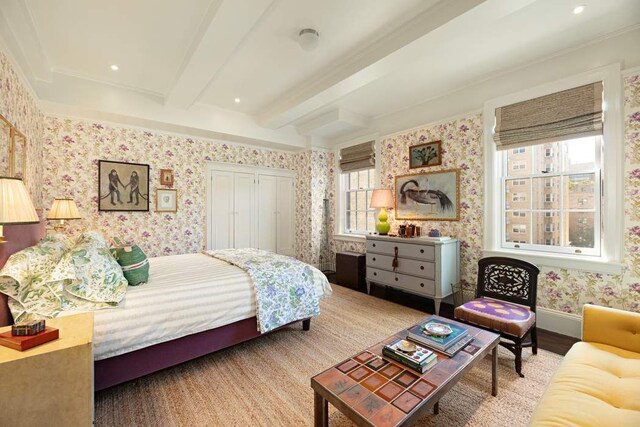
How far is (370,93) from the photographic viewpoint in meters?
3.65

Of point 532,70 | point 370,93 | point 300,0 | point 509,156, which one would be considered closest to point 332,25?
point 300,0

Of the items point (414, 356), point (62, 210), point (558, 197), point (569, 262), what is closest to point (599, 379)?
point (414, 356)

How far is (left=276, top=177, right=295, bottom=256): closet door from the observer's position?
17.4 feet

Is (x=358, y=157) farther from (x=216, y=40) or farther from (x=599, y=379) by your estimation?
(x=599, y=379)

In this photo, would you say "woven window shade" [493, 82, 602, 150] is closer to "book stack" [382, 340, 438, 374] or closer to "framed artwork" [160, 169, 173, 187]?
"book stack" [382, 340, 438, 374]

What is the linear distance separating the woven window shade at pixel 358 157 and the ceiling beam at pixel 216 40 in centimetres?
259

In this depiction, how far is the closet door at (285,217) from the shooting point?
5309 mm

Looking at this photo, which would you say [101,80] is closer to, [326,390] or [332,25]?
[332,25]

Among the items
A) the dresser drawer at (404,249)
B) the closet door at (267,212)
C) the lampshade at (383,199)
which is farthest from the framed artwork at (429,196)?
the closet door at (267,212)

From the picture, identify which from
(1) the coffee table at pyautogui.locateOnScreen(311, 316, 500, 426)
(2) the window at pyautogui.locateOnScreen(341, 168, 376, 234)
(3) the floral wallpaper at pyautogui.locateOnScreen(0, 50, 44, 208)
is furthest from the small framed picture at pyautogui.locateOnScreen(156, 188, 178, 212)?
(1) the coffee table at pyautogui.locateOnScreen(311, 316, 500, 426)

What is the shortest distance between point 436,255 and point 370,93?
→ 2.21m

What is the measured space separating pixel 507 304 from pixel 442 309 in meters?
1.19

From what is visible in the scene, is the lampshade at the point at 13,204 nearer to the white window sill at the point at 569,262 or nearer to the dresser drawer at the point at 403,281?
the dresser drawer at the point at 403,281

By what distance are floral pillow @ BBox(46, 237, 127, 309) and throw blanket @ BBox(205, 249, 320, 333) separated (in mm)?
967
